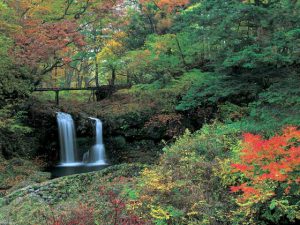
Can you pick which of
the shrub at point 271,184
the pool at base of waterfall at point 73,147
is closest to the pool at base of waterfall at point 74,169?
the pool at base of waterfall at point 73,147

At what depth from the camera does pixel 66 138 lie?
64.1 ft

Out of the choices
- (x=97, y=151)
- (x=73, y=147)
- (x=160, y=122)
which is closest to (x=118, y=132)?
(x=97, y=151)

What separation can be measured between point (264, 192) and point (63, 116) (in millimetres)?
15134

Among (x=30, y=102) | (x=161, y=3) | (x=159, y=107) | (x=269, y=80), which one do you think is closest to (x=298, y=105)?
(x=269, y=80)

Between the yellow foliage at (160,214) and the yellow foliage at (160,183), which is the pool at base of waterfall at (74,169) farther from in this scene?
the yellow foliage at (160,214)

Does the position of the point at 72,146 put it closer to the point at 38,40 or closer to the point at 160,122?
the point at 160,122

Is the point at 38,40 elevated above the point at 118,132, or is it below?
above

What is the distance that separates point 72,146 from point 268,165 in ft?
49.1

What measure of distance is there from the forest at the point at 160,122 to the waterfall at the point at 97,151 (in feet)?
0.19

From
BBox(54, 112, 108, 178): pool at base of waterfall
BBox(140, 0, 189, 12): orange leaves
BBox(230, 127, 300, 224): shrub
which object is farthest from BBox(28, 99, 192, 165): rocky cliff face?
BBox(230, 127, 300, 224): shrub

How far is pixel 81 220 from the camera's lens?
609 cm

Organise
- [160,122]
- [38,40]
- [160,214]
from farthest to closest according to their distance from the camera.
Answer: [160,122] → [38,40] → [160,214]

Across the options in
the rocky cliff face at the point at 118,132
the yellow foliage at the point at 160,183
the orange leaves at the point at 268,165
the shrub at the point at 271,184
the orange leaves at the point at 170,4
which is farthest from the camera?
the orange leaves at the point at 170,4

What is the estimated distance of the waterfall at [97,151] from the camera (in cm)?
1954
